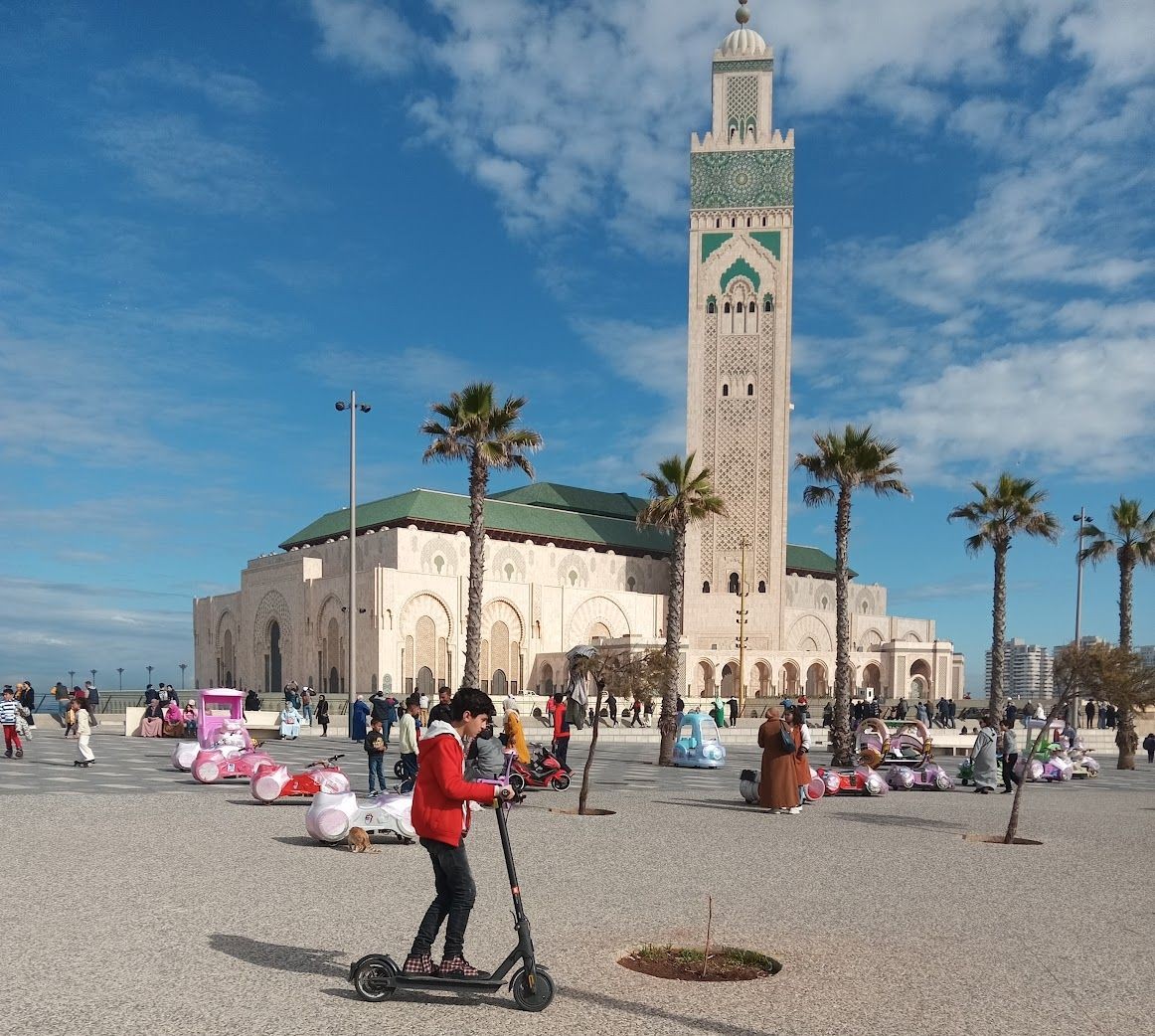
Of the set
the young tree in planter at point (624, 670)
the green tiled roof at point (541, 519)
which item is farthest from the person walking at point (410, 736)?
the green tiled roof at point (541, 519)

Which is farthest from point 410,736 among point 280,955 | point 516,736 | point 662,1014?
point 662,1014

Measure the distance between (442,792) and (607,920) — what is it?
2537 millimetres

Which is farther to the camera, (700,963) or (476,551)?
(476,551)

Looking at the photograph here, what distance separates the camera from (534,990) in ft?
17.2

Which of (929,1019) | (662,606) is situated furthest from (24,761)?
(662,606)

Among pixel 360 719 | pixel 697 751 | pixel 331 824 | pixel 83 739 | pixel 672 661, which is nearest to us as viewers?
pixel 331 824

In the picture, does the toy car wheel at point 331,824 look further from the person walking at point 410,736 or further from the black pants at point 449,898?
the black pants at point 449,898

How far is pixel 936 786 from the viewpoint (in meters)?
18.0

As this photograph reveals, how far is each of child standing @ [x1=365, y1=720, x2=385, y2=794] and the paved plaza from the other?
120 centimetres

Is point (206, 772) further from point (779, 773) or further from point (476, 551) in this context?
point (476, 551)

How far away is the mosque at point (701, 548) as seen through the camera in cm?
6150

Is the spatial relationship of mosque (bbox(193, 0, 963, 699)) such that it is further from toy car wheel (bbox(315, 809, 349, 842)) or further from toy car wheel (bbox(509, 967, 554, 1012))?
toy car wheel (bbox(509, 967, 554, 1012))

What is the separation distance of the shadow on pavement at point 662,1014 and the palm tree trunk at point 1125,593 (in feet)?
95.1

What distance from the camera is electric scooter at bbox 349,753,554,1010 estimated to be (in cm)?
523
